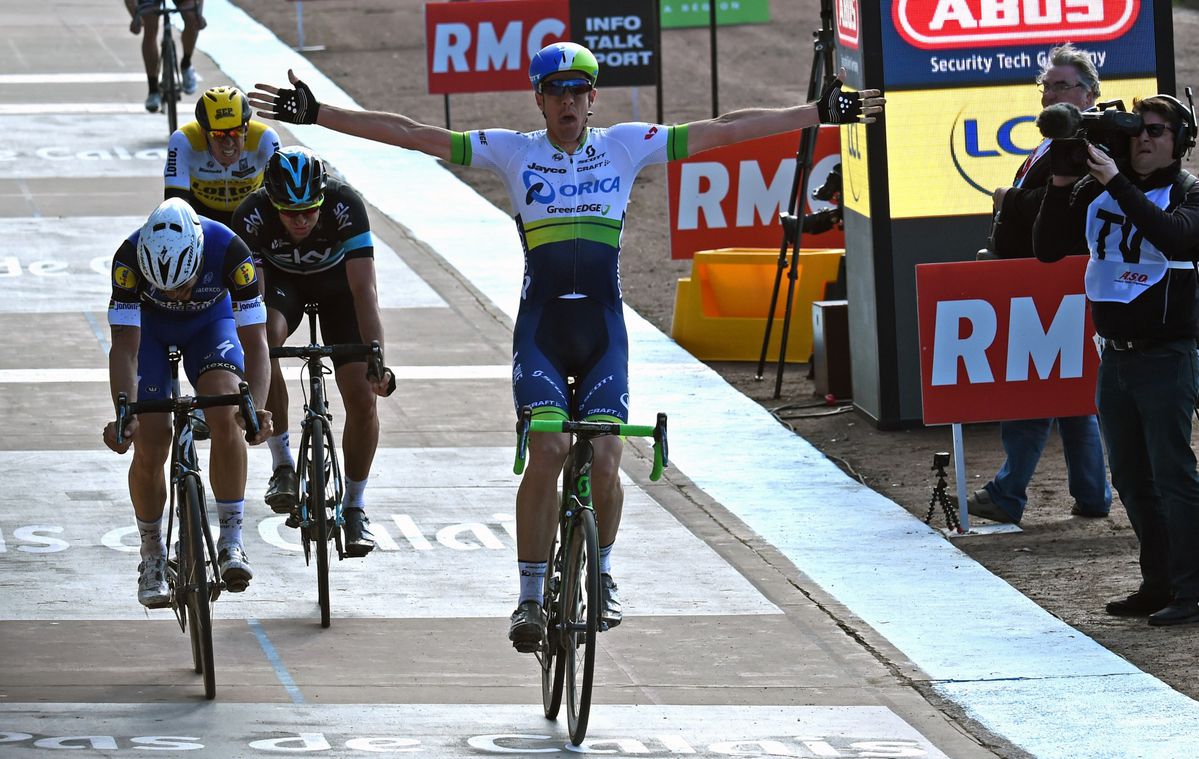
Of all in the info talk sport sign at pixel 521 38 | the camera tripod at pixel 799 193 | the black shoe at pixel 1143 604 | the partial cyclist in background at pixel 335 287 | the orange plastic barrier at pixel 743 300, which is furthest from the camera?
the info talk sport sign at pixel 521 38

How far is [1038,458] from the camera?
10539 mm

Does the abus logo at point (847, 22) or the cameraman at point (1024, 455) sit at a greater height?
the abus logo at point (847, 22)

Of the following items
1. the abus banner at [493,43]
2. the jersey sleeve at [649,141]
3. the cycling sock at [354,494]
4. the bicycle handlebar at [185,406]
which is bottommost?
the cycling sock at [354,494]

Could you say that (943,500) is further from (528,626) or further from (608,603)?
(528,626)

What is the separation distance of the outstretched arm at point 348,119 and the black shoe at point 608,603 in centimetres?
165

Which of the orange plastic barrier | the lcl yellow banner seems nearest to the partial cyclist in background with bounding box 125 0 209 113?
the orange plastic barrier

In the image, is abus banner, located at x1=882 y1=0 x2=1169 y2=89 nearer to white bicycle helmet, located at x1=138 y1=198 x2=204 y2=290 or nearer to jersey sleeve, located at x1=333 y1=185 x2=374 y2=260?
jersey sleeve, located at x1=333 y1=185 x2=374 y2=260

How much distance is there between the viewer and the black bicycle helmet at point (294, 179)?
8.60 m

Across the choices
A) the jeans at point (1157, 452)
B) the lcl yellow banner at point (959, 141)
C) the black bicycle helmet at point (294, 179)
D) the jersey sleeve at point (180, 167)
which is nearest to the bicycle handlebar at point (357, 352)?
the black bicycle helmet at point (294, 179)

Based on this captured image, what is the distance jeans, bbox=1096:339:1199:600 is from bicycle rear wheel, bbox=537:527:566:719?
2.67 m

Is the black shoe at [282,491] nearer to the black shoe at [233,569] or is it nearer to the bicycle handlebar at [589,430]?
the black shoe at [233,569]

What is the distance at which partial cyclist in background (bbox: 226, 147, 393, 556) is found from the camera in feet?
29.9

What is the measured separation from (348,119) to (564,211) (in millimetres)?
855

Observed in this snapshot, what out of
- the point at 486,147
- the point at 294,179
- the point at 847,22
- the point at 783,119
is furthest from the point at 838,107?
the point at 847,22
